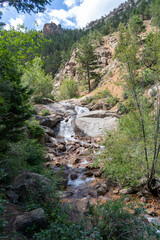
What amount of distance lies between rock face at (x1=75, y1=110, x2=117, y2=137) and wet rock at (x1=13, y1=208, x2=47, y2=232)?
12.3 m

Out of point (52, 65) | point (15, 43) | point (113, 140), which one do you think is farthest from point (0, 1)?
point (52, 65)

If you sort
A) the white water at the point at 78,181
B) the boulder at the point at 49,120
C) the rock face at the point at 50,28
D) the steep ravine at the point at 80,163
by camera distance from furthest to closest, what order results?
the rock face at the point at 50,28 → the boulder at the point at 49,120 → the white water at the point at 78,181 → the steep ravine at the point at 80,163

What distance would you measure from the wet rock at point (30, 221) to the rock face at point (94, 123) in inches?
482

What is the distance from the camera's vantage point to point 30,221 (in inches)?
121

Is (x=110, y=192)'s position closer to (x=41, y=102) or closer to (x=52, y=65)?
(x=41, y=102)

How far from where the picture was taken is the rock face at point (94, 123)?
15602mm

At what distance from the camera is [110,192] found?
21.7 ft

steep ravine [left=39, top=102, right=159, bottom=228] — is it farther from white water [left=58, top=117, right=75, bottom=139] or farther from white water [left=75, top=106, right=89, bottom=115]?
white water [left=75, top=106, right=89, bottom=115]

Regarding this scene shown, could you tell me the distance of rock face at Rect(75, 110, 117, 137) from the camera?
51.2 feet

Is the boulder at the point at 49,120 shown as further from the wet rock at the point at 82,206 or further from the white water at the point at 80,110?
the wet rock at the point at 82,206

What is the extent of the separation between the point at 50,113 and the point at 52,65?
183 ft

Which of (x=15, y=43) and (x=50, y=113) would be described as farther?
(x=50, y=113)

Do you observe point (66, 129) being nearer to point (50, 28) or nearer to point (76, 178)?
point (76, 178)

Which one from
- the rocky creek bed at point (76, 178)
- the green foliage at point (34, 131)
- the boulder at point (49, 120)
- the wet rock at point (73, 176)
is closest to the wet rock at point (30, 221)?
the rocky creek bed at point (76, 178)
